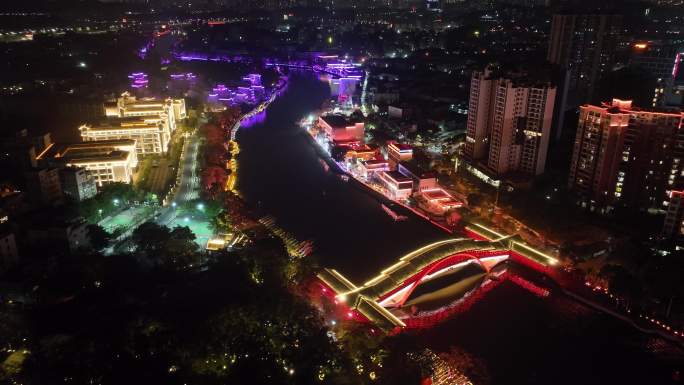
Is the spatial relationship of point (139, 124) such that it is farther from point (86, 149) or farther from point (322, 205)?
point (322, 205)

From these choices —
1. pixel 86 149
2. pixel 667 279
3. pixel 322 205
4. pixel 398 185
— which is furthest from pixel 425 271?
pixel 86 149

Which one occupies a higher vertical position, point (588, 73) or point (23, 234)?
point (588, 73)

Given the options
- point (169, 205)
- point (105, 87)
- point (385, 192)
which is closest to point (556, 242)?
point (385, 192)

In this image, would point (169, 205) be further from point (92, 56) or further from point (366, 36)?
point (366, 36)

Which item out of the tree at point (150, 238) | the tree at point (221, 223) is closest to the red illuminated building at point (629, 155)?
the tree at point (221, 223)

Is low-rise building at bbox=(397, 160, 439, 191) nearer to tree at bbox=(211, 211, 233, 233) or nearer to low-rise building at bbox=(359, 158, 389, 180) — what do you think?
low-rise building at bbox=(359, 158, 389, 180)

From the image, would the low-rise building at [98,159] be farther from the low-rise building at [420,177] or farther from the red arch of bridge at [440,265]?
the red arch of bridge at [440,265]

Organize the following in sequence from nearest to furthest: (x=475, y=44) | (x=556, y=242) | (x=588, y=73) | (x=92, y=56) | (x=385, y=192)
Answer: (x=556, y=242)
(x=385, y=192)
(x=588, y=73)
(x=92, y=56)
(x=475, y=44)

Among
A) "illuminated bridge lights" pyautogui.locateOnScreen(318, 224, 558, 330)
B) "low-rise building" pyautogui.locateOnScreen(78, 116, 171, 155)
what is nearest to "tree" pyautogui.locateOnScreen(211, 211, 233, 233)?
"illuminated bridge lights" pyautogui.locateOnScreen(318, 224, 558, 330)

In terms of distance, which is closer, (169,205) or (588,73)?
(169,205)
